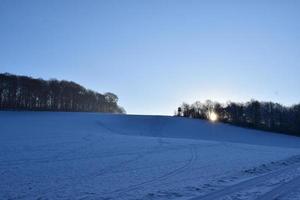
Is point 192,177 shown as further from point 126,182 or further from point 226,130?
point 226,130

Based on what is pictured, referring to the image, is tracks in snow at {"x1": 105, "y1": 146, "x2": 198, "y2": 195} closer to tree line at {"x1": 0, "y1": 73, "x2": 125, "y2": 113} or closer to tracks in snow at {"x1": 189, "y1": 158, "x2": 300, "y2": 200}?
tracks in snow at {"x1": 189, "y1": 158, "x2": 300, "y2": 200}

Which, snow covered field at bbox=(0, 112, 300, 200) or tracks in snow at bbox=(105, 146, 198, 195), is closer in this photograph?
snow covered field at bbox=(0, 112, 300, 200)

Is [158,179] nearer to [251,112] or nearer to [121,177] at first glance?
[121,177]

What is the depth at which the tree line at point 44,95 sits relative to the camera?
379 ft

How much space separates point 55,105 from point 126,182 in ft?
395

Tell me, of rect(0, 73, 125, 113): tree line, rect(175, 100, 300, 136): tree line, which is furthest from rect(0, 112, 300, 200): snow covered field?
rect(175, 100, 300, 136): tree line

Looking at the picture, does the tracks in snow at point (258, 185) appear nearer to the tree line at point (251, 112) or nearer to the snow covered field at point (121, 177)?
Answer: the snow covered field at point (121, 177)

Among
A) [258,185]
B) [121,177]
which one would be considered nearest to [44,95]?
[121,177]

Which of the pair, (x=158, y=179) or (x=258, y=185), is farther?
(x=158, y=179)

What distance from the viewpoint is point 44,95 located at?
128250 mm

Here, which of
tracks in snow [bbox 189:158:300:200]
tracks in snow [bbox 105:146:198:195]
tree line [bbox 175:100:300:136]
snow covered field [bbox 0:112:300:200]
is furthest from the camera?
tree line [bbox 175:100:300:136]

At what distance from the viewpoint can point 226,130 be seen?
87250mm

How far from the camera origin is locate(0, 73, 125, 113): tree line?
116 m

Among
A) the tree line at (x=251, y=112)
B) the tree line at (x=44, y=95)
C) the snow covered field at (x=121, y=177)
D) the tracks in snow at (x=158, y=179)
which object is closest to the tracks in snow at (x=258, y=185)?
the snow covered field at (x=121, y=177)
